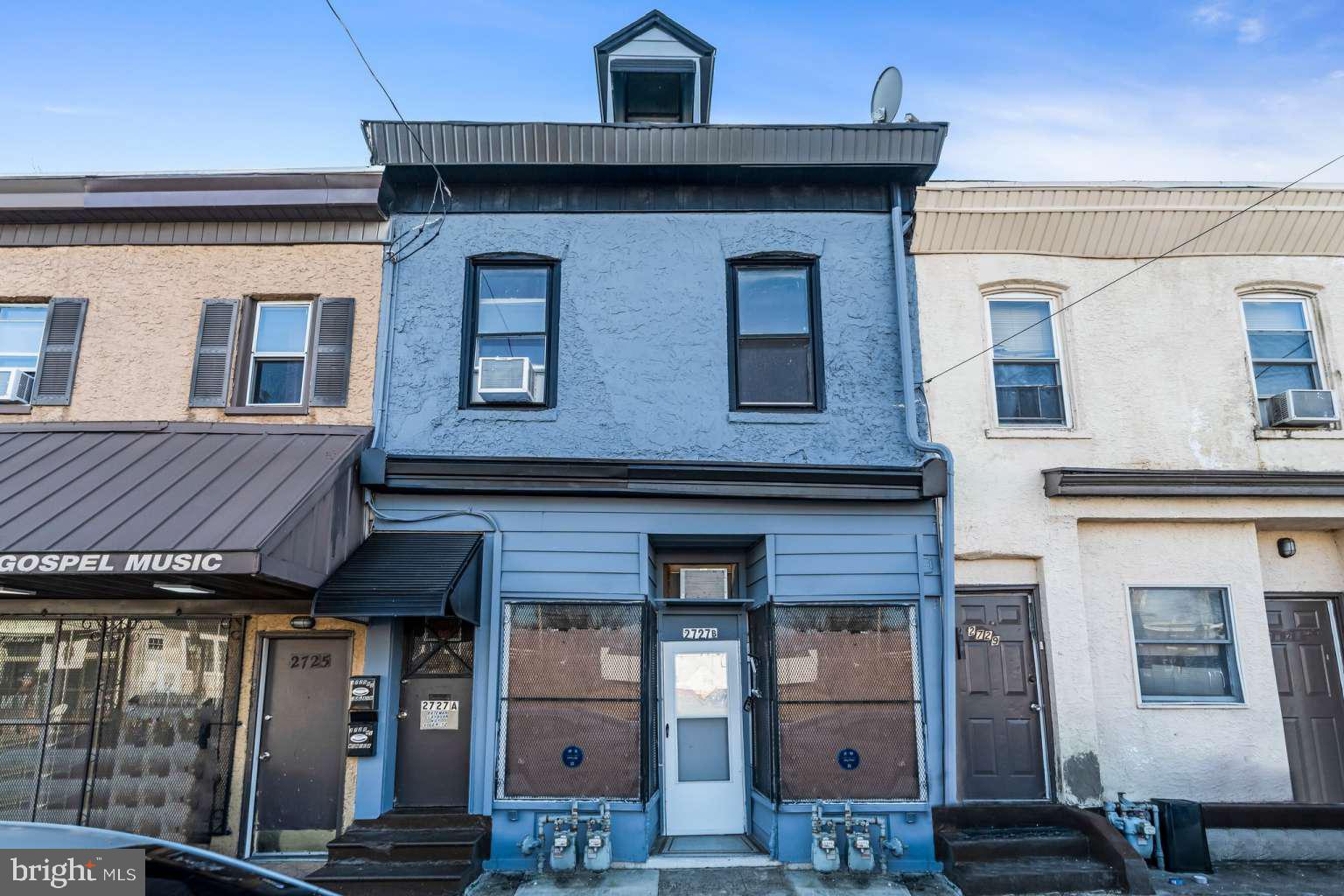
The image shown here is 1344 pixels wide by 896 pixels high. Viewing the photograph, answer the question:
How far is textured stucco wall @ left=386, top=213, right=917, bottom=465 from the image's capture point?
838 cm

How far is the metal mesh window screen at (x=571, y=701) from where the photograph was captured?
7656 mm

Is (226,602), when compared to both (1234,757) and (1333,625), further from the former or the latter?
(1333,625)

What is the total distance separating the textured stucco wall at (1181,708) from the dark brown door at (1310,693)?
0.73m

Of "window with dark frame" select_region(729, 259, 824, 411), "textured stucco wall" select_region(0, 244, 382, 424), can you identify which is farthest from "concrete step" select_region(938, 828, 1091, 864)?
"textured stucco wall" select_region(0, 244, 382, 424)

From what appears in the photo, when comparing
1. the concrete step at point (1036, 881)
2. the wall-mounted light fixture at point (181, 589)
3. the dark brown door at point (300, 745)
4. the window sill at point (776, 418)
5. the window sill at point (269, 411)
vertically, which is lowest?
the concrete step at point (1036, 881)

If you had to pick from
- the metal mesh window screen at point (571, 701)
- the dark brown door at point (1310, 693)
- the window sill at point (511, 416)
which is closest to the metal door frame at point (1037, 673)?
the dark brown door at point (1310, 693)

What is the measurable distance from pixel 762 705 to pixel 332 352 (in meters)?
5.67

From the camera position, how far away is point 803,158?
344 inches

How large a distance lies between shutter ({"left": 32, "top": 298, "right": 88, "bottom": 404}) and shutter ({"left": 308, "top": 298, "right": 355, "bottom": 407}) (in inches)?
100

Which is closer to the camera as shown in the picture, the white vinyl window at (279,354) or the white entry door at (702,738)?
the white entry door at (702,738)

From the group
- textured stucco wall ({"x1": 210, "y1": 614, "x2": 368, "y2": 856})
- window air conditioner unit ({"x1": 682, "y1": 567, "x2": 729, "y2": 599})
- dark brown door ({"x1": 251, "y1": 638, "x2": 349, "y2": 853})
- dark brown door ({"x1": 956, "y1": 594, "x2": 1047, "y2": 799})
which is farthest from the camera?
window air conditioner unit ({"x1": 682, "y1": 567, "x2": 729, "y2": 599})

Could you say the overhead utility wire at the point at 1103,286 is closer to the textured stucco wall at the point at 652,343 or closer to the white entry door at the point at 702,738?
the textured stucco wall at the point at 652,343

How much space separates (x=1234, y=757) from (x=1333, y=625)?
2.19 meters

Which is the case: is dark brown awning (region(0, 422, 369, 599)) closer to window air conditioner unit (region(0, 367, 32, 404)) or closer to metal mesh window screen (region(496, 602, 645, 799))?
window air conditioner unit (region(0, 367, 32, 404))
